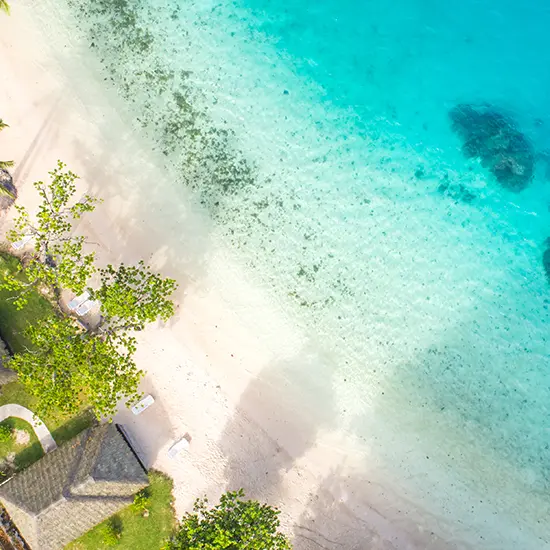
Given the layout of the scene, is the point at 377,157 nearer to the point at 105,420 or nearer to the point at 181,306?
the point at 181,306

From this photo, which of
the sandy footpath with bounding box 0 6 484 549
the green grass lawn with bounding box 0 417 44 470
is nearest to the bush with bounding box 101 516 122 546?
the sandy footpath with bounding box 0 6 484 549

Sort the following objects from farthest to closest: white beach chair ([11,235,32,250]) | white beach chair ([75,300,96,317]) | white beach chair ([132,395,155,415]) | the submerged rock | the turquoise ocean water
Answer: the submerged rock
the turquoise ocean water
white beach chair ([11,235,32,250])
white beach chair ([75,300,96,317])
white beach chair ([132,395,155,415])

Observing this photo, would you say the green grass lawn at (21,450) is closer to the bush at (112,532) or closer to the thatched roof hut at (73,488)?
the thatched roof hut at (73,488)

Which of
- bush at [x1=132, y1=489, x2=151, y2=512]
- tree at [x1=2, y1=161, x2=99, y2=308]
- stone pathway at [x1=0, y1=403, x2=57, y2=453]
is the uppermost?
tree at [x1=2, y1=161, x2=99, y2=308]

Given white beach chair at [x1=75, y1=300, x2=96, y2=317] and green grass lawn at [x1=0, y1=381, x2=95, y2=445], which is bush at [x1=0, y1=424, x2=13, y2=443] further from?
white beach chair at [x1=75, y1=300, x2=96, y2=317]

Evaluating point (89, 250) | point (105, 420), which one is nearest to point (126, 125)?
point (89, 250)

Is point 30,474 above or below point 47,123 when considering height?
below
